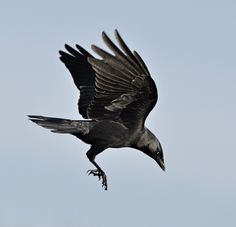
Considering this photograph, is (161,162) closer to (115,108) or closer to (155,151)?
(155,151)

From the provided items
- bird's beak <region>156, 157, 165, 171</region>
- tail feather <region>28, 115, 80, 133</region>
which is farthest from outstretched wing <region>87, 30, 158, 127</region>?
bird's beak <region>156, 157, 165, 171</region>

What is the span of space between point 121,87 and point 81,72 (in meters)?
2.98

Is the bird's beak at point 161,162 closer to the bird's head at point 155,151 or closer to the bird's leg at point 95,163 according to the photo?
the bird's head at point 155,151

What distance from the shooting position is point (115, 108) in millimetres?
16609

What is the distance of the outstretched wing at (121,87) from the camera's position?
1520cm

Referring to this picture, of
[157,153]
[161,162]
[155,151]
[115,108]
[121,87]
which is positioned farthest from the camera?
[161,162]

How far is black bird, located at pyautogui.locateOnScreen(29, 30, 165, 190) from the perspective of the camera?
50.9ft

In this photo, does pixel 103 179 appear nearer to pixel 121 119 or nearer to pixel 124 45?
pixel 121 119

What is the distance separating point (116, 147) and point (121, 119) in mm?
566

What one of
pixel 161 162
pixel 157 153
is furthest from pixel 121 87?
pixel 161 162

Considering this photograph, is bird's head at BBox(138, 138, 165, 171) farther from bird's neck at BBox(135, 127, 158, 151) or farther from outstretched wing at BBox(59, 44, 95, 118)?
outstretched wing at BBox(59, 44, 95, 118)

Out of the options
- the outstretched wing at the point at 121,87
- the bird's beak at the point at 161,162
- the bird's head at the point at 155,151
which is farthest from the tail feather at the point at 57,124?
the bird's beak at the point at 161,162

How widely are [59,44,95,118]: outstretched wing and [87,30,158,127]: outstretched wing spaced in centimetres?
162

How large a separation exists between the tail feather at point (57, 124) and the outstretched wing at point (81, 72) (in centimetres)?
140
